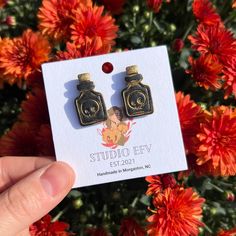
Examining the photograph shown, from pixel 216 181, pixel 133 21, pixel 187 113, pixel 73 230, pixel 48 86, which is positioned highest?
pixel 133 21

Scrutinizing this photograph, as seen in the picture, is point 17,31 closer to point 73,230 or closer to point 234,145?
point 73,230

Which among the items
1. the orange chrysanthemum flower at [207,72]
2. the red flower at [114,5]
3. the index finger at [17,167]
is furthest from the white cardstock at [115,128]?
the red flower at [114,5]

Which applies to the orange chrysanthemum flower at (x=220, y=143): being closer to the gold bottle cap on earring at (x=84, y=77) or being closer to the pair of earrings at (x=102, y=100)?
→ the pair of earrings at (x=102, y=100)

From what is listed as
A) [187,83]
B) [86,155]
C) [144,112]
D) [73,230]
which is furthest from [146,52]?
[73,230]

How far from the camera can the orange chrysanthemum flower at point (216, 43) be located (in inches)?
70.8

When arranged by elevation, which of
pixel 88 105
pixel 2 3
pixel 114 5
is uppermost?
pixel 2 3

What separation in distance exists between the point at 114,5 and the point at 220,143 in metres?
1.12

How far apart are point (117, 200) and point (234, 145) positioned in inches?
28.8

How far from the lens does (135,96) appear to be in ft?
4.80

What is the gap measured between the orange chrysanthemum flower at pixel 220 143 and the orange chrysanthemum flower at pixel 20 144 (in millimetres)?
761

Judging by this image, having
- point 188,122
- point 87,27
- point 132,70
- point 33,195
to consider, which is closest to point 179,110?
point 188,122

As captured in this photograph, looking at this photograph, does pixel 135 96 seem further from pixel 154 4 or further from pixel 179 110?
pixel 154 4

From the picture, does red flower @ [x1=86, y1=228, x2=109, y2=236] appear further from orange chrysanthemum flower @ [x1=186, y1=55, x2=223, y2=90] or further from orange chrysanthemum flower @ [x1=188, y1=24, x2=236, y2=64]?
orange chrysanthemum flower @ [x1=188, y1=24, x2=236, y2=64]

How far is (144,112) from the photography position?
147cm
